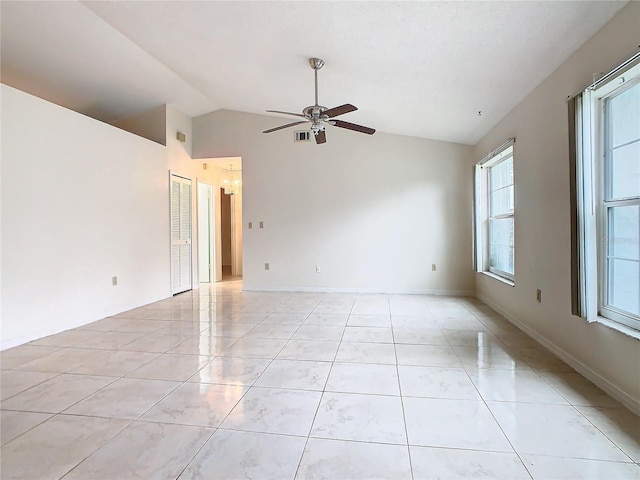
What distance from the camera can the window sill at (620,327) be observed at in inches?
77.5

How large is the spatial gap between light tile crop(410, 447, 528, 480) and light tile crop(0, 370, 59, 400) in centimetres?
249

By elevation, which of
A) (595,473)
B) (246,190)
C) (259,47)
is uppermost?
(259,47)

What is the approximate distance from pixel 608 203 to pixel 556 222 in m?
0.53

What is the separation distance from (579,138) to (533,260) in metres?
1.31

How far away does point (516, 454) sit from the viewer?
1568 mm

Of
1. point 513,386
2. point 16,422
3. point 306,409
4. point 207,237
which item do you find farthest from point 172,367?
point 207,237

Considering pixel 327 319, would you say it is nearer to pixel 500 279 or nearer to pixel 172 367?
pixel 172 367

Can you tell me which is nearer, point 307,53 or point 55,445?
point 55,445

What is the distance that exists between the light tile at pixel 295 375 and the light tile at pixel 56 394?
43.0 inches

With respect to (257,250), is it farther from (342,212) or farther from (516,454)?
(516,454)

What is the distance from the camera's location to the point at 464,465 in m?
1.50

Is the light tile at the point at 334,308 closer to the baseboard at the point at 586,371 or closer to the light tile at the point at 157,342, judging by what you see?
the light tile at the point at 157,342

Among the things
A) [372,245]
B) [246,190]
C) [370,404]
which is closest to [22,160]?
[246,190]

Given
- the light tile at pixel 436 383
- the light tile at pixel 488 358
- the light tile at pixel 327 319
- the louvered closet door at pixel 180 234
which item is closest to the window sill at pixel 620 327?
the light tile at pixel 488 358
